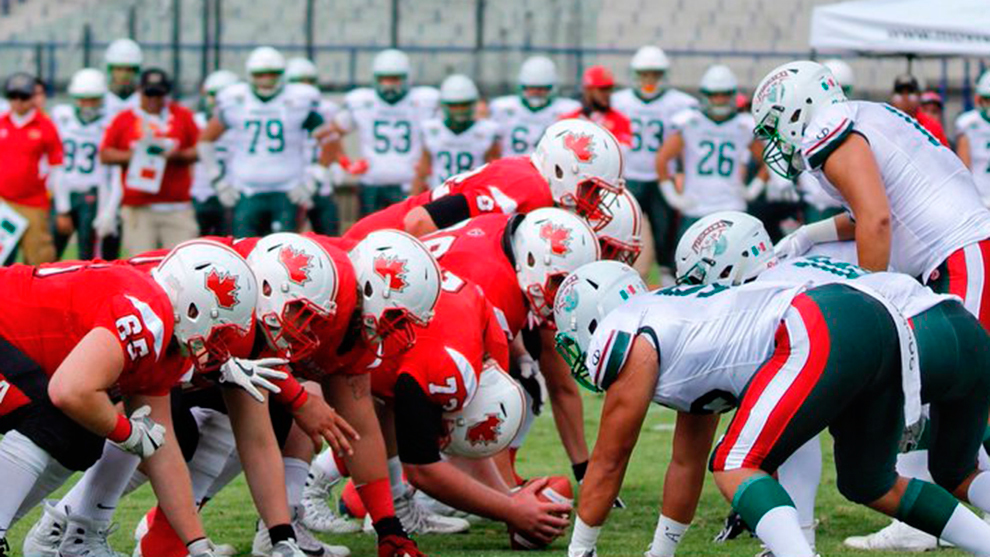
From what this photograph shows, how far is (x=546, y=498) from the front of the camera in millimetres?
5801

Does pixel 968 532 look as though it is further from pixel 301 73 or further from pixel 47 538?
pixel 301 73

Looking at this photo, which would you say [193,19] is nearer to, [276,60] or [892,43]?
[276,60]

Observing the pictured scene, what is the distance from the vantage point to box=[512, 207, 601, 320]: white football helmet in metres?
6.05

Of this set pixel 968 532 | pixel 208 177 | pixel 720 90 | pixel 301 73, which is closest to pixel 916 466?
pixel 968 532

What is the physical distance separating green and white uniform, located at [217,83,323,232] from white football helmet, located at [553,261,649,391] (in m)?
7.45

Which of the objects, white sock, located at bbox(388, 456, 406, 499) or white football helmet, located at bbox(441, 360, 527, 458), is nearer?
white football helmet, located at bbox(441, 360, 527, 458)

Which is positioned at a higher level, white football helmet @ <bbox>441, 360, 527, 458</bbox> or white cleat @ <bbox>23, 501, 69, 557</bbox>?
white football helmet @ <bbox>441, 360, 527, 458</bbox>

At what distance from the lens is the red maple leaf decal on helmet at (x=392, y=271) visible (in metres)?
5.42

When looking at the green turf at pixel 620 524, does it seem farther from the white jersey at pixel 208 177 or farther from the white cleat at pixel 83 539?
the white jersey at pixel 208 177

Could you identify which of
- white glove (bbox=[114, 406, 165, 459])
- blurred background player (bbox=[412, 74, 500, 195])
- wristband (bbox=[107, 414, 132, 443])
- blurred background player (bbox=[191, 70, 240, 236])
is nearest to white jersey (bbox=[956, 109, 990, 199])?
blurred background player (bbox=[412, 74, 500, 195])

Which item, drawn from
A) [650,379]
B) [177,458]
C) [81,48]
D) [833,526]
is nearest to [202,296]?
[177,458]

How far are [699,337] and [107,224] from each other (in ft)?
28.9

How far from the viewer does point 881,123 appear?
18.7ft

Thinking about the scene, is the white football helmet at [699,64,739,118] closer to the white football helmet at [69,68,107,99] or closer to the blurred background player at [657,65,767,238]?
the blurred background player at [657,65,767,238]
